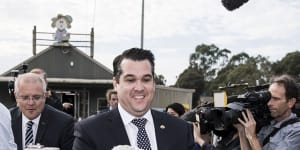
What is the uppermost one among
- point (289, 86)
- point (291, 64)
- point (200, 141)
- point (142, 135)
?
point (291, 64)

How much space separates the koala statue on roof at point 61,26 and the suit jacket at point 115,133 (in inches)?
1143

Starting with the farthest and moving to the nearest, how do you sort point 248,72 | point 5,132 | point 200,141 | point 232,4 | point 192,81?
point 192,81, point 248,72, point 200,141, point 5,132, point 232,4

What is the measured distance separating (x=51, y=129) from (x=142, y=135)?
1.64 metres

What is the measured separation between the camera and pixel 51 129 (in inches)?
167

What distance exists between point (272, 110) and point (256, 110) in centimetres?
16

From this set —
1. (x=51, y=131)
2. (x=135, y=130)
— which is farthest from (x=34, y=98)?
(x=135, y=130)

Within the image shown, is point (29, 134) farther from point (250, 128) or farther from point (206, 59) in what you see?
point (206, 59)

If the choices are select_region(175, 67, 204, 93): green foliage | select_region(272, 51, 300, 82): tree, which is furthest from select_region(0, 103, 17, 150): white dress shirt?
select_region(175, 67, 204, 93): green foliage

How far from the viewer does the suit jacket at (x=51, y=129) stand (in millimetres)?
4203

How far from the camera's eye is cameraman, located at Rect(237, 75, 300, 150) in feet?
13.9

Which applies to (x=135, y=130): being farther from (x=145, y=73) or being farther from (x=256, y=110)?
(x=256, y=110)

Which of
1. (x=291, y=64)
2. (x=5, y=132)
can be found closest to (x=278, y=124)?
(x=5, y=132)

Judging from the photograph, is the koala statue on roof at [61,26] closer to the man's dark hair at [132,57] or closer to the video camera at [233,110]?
the video camera at [233,110]

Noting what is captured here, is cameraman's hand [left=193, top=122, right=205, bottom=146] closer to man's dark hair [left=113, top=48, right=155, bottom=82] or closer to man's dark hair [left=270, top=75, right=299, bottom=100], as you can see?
man's dark hair [left=270, top=75, right=299, bottom=100]
